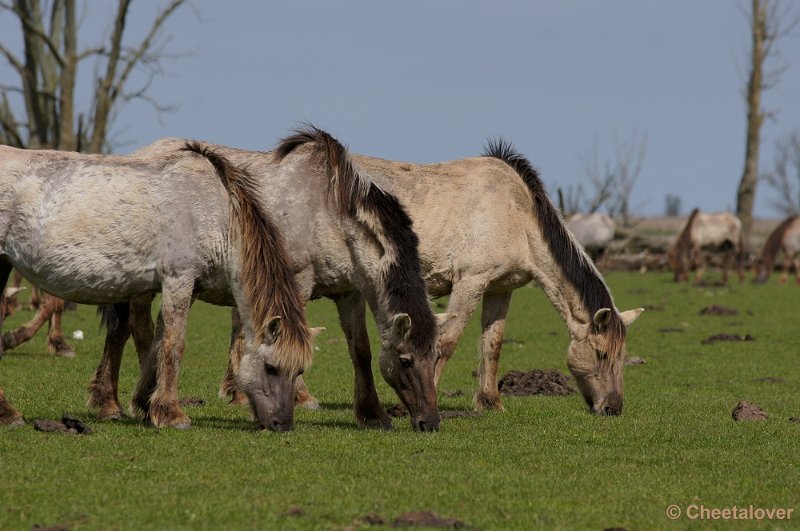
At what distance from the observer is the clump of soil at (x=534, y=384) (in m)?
12.5

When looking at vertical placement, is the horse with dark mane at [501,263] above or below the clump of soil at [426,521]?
above

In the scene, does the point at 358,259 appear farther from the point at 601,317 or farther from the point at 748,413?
the point at 748,413

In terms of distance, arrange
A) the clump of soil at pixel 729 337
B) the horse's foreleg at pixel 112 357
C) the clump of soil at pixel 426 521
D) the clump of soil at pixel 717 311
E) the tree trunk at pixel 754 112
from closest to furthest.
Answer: the clump of soil at pixel 426 521
the horse's foreleg at pixel 112 357
the clump of soil at pixel 729 337
the clump of soil at pixel 717 311
the tree trunk at pixel 754 112

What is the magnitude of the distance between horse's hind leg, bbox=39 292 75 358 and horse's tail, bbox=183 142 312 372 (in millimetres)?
5791

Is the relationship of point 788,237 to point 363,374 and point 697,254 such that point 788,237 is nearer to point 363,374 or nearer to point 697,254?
point 697,254

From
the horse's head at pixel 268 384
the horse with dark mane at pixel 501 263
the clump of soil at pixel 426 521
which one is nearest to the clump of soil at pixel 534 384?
the horse with dark mane at pixel 501 263

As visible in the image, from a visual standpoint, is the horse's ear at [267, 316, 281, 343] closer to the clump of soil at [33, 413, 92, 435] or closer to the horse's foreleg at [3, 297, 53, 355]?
the clump of soil at [33, 413, 92, 435]

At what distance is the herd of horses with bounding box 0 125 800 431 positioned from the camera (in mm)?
8656

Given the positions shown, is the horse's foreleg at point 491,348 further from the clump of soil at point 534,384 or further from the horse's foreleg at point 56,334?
the horse's foreleg at point 56,334

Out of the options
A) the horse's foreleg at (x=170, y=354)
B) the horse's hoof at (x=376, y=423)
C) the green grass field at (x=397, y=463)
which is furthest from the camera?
the horse's hoof at (x=376, y=423)

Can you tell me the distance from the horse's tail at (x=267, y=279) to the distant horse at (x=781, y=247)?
104 feet

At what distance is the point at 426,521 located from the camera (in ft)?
20.0

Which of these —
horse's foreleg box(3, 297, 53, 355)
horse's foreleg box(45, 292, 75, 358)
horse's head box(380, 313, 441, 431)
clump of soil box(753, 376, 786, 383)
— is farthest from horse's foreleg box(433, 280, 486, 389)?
horse's foreleg box(3, 297, 53, 355)

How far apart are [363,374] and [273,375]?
1225mm
